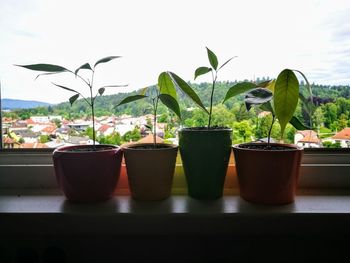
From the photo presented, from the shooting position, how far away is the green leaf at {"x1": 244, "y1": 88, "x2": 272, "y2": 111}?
58 cm

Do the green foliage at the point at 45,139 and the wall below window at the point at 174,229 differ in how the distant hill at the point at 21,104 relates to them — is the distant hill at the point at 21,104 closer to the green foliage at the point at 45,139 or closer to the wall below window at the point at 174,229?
the green foliage at the point at 45,139

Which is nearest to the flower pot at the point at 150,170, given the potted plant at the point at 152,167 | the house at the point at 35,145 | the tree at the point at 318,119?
the potted plant at the point at 152,167

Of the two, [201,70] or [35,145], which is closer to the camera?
[201,70]

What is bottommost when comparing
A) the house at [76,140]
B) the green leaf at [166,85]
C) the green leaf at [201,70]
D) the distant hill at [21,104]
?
the house at [76,140]

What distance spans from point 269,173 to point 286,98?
0.58 feet

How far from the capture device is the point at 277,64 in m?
0.88

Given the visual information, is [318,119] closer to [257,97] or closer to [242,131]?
[242,131]

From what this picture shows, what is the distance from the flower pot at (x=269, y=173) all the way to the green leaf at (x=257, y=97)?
0.46 feet

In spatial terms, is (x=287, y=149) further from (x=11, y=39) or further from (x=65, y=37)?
(x=11, y=39)

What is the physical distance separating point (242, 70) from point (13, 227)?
729 mm

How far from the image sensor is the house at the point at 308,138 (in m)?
0.88

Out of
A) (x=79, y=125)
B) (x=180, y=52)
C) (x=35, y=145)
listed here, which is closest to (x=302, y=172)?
(x=180, y=52)

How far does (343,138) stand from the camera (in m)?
0.88

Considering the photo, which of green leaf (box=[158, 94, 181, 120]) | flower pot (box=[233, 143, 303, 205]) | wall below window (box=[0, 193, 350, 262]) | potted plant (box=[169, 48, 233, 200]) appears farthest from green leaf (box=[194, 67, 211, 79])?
wall below window (box=[0, 193, 350, 262])
